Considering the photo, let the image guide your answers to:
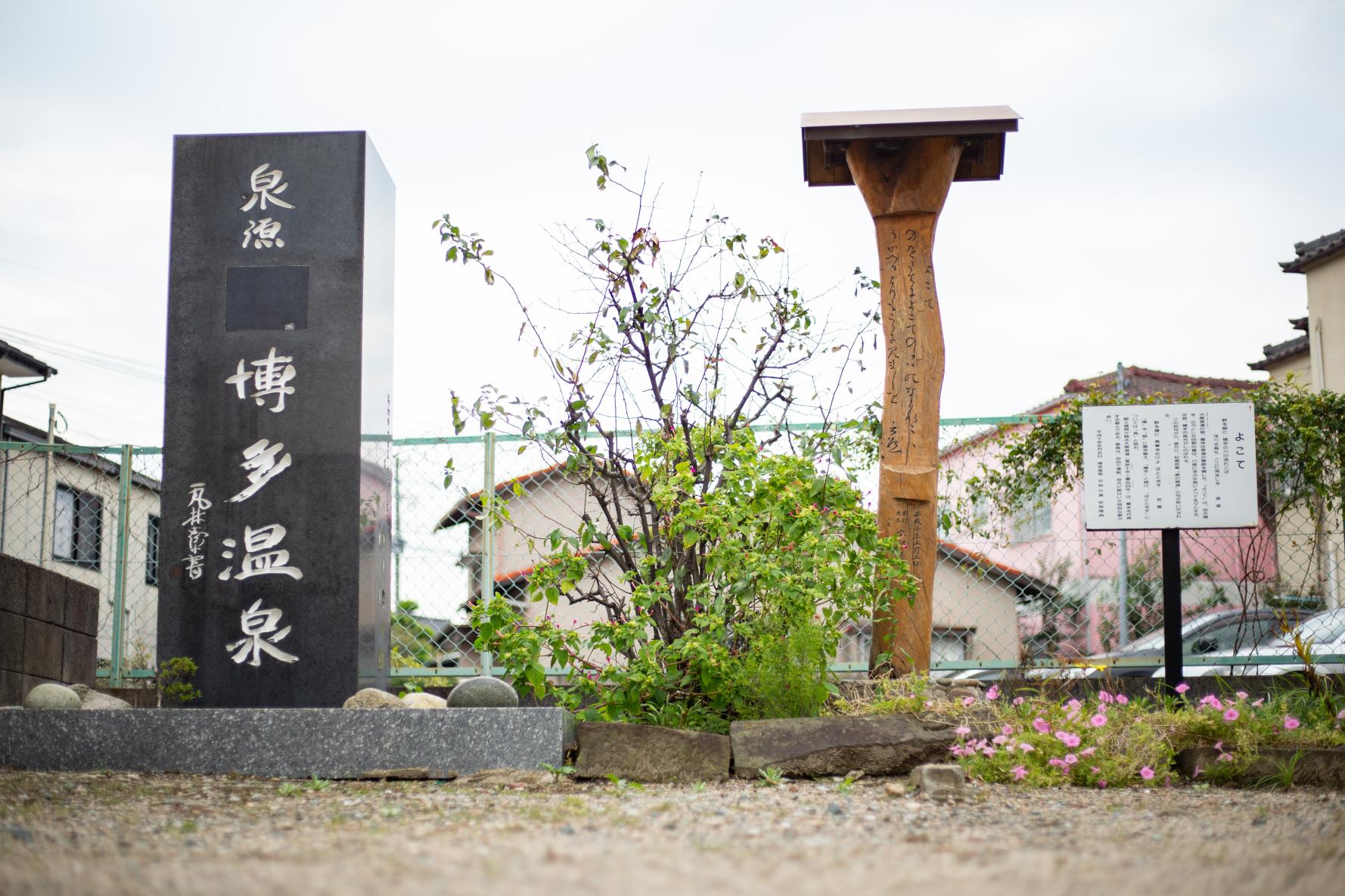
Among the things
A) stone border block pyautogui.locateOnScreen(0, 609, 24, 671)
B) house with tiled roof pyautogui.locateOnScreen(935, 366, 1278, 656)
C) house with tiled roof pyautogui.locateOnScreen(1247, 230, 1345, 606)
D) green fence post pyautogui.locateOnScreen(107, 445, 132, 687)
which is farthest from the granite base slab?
house with tiled roof pyautogui.locateOnScreen(1247, 230, 1345, 606)

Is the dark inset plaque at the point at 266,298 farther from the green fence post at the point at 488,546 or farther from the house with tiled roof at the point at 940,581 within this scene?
the house with tiled roof at the point at 940,581

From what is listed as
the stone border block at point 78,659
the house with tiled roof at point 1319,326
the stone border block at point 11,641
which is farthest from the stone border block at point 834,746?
the house with tiled roof at point 1319,326

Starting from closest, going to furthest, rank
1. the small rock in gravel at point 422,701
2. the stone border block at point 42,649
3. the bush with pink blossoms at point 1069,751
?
the bush with pink blossoms at point 1069,751 < the small rock in gravel at point 422,701 < the stone border block at point 42,649

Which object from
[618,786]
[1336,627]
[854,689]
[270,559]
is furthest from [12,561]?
[1336,627]

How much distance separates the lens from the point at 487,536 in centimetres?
591

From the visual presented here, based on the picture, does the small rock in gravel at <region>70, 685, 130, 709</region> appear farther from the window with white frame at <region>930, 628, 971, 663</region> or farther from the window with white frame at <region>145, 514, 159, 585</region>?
the window with white frame at <region>930, 628, 971, 663</region>

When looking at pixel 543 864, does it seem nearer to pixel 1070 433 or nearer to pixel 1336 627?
pixel 1070 433

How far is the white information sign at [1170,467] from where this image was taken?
5.39 m

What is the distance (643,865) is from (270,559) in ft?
11.5

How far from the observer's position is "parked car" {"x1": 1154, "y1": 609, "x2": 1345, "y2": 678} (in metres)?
5.65

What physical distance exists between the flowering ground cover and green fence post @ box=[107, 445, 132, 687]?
392cm

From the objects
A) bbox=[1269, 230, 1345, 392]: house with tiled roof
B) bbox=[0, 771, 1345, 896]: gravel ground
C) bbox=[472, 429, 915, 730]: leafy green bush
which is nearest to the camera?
bbox=[0, 771, 1345, 896]: gravel ground

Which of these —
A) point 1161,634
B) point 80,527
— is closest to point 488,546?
point 1161,634

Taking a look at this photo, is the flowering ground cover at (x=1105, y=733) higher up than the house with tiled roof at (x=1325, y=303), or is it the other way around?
the house with tiled roof at (x=1325, y=303)
